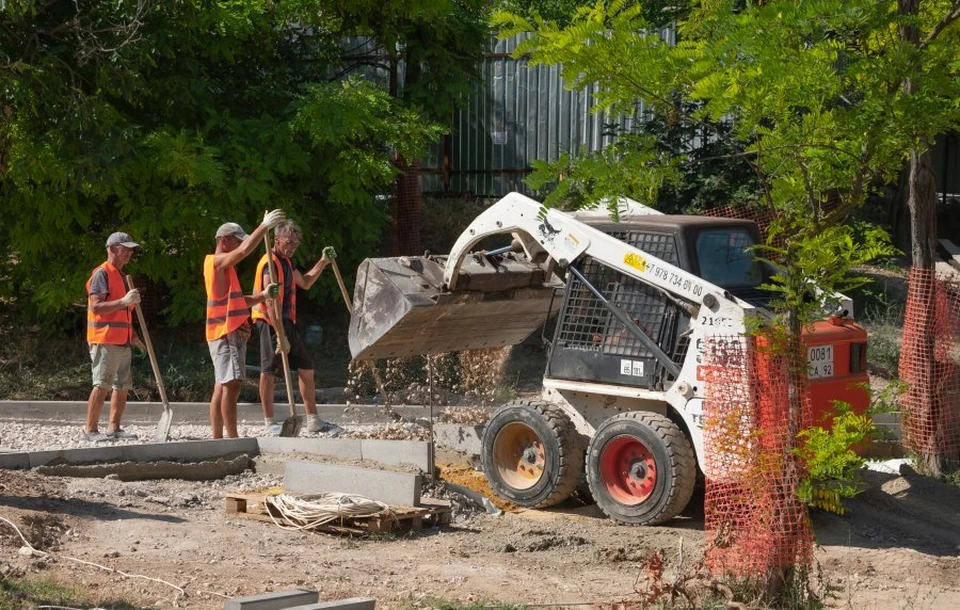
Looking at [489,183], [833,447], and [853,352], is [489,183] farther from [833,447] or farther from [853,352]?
[833,447]

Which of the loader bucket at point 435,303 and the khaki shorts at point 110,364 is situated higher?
the loader bucket at point 435,303

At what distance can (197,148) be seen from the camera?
14.6 metres

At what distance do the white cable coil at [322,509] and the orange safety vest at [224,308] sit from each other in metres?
2.60

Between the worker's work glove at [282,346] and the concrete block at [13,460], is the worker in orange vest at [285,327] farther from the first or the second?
the concrete block at [13,460]

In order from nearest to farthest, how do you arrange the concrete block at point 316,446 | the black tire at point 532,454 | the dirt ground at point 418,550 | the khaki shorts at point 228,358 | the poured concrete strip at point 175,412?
the dirt ground at point 418,550 → the black tire at point 532,454 → the concrete block at point 316,446 → the khaki shorts at point 228,358 → the poured concrete strip at point 175,412

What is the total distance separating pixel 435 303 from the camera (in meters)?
10.5

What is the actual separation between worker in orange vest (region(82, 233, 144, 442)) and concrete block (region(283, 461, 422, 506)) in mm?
2806

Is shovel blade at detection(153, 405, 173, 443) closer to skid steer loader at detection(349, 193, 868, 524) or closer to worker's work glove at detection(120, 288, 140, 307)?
worker's work glove at detection(120, 288, 140, 307)

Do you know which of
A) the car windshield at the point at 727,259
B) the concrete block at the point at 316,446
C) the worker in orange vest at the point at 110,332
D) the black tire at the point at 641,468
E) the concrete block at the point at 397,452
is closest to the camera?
the black tire at the point at 641,468

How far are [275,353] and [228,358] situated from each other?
0.56 metres

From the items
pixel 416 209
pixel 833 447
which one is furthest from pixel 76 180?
pixel 833 447

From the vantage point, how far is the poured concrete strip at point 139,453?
9.80 meters

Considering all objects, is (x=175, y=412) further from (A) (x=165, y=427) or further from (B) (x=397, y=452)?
(B) (x=397, y=452)

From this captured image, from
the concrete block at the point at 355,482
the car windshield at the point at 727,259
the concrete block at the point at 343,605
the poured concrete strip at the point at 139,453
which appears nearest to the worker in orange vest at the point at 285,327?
the poured concrete strip at the point at 139,453
